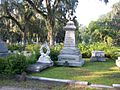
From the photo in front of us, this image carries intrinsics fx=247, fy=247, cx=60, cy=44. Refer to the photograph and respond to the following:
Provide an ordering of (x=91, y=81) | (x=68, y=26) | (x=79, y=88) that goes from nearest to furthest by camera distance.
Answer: (x=79, y=88) < (x=91, y=81) < (x=68, y=26)

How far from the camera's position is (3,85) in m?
9.75

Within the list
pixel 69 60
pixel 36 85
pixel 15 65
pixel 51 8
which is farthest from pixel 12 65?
pixel 51 8

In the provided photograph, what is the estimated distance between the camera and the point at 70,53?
16141 millimetres

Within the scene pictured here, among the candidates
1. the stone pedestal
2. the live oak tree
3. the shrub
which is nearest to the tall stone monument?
the stone pedestal

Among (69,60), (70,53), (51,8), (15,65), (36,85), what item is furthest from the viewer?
(51,8)

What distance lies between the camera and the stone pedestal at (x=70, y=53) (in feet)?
50.7

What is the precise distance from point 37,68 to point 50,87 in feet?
9.89

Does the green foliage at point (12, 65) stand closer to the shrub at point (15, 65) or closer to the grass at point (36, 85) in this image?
the shrub at point (15, 65)

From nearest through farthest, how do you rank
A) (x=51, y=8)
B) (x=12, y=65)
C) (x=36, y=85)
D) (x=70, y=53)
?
(x=36, y=85)
(x=12, y=65)
(x=70, y=53)
(x=51, y=8)

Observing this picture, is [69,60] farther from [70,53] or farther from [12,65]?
[12,65]

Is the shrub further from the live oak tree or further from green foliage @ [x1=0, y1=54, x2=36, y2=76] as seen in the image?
the live oak tree

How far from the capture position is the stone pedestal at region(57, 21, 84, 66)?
608 inches

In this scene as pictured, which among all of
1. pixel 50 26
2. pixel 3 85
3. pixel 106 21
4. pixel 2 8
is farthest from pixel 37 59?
pixel 106 21

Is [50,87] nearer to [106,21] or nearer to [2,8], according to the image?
[2,8]
